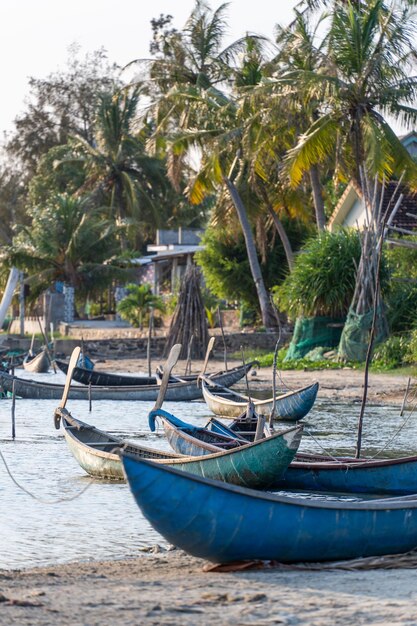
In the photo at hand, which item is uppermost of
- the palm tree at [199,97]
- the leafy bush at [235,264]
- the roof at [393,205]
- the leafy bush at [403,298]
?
the palm tree at [199,97]

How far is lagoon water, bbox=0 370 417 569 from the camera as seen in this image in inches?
401

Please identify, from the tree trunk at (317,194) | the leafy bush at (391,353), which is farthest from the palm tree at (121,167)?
the leafy bush at (391,353)

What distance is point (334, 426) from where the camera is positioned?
19.5 metres

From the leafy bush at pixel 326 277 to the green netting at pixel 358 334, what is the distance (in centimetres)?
133

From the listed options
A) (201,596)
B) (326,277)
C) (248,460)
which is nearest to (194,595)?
(201,596)

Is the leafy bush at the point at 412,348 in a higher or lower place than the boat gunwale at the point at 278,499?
higher

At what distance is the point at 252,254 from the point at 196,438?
23.3m

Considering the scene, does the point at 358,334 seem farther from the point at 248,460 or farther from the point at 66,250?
the point at 66,250

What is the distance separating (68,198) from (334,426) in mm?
29168

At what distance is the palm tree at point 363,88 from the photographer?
2773cm

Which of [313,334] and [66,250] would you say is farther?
[66,250]

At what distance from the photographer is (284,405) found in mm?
19047

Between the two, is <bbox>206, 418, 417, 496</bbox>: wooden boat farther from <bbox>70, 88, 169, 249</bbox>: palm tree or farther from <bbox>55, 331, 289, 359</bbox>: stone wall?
<bbox>70, 88, 169, 249</bbox>: palm tree

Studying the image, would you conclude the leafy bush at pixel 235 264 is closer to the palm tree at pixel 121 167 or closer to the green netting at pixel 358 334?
the green netting at pixel 358 334
